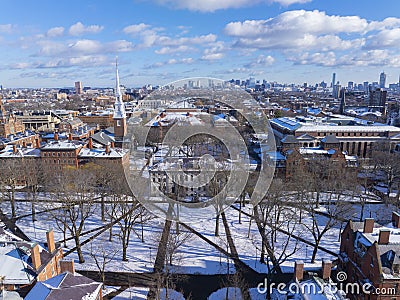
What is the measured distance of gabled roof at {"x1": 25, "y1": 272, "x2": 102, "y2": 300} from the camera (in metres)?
11.0

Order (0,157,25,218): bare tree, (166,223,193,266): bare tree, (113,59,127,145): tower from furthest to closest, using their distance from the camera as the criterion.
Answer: (113,59,127,145): tower < (0,157,25,218): bare tree < (166,223,193,266): bare tree

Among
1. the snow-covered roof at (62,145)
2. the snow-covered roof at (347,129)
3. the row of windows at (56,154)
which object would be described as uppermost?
the snow-covered roof at (347,129)

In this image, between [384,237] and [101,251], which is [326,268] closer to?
[384,237]

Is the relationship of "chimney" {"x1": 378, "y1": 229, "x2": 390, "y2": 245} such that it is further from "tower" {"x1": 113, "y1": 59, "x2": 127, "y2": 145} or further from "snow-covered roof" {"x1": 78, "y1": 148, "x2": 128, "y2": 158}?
"tower" {"x1": 113, "y1": 59, "x2": 127, "y2": 145}

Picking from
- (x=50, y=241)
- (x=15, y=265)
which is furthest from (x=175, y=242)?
(x=15, y=265)

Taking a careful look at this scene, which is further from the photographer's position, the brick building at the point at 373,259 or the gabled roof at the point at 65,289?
the brick building at the point at 373,259

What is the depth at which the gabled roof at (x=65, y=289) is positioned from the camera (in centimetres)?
1105

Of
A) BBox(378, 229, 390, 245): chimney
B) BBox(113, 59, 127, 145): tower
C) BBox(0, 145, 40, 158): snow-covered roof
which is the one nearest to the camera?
BBox(378, 229, 390, 245): chimney

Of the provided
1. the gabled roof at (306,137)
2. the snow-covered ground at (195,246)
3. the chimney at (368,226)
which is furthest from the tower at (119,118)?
the chimney at (368,226)

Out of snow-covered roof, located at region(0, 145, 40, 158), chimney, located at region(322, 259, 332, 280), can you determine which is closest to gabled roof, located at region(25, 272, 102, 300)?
chimney, located at region(322, 259, 332, 280)

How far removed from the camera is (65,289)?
1137cm

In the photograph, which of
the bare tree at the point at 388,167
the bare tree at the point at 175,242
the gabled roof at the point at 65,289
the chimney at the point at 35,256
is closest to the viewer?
the gabled roof at the point at 65,289

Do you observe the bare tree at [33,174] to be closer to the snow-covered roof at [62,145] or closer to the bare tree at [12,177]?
the bare tree at [12,177]

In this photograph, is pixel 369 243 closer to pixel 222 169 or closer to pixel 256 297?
pixel 256 297
